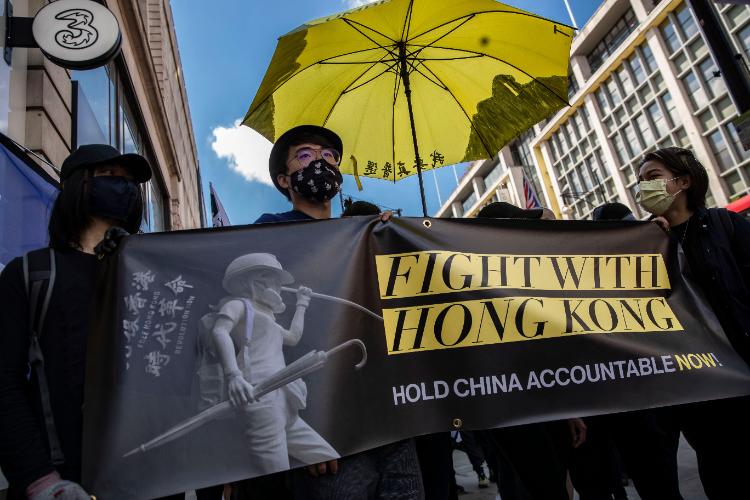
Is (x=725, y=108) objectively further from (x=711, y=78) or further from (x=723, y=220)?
(x=723, y=220)

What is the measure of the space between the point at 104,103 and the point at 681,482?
7.62 m

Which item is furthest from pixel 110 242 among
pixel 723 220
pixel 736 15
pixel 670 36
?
pixel 670 36

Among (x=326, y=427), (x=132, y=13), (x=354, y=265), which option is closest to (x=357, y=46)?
(x=354, y=265)

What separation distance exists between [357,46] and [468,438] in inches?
166

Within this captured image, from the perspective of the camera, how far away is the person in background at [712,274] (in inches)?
88.4

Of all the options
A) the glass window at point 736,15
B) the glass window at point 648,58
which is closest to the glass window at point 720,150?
the glass window at point 736,15

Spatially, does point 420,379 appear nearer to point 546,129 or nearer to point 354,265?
point 354,265

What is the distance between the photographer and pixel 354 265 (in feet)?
6.88

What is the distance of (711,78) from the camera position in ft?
87.0

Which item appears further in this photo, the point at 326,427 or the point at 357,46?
the point at 357,46

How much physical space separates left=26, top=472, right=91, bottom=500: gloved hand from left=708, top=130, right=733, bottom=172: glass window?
30.9 meters

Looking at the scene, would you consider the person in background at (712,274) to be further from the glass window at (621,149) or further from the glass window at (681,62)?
the glass window at (621,149)

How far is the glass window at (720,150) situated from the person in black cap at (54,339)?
100ft

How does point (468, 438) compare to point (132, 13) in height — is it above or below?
below
